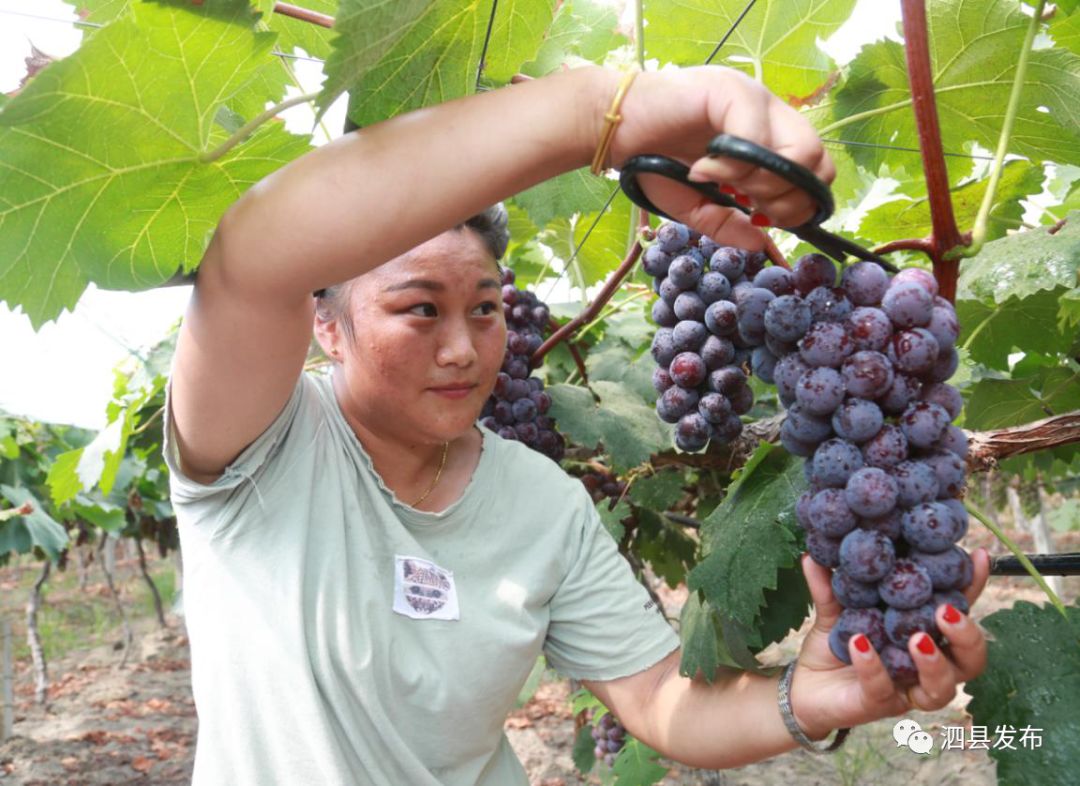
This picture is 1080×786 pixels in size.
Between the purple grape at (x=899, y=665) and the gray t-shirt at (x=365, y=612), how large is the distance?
73cm

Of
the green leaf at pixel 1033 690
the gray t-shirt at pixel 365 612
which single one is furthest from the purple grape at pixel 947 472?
the gray t-shirt at pixel 365 612

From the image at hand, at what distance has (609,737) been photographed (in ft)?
10.4

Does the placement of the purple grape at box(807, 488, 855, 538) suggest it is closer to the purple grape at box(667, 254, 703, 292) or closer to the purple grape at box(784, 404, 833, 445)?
the purple grape at box(784, 404, 833, 445)

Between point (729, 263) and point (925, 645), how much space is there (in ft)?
2.81

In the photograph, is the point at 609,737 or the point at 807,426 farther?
the point at 609,737

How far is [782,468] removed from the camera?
49.5 inches

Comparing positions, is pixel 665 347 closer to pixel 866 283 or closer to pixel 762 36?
pixel 762 36

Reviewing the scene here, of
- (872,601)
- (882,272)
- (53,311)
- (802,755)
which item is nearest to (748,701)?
(872,601)

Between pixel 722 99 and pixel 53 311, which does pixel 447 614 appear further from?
pixel 722 99

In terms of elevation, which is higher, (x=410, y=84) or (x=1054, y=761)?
(x=410, y=84)

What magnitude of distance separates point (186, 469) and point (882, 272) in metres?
0.87

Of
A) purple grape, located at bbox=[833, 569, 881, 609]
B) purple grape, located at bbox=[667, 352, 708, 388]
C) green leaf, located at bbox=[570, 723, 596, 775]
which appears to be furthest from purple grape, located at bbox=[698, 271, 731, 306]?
green leaf, located at bbox=[570, 723, 596, 775]

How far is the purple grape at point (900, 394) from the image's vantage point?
0.80 metres

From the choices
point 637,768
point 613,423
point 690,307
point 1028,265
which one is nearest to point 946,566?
point 1028,265
